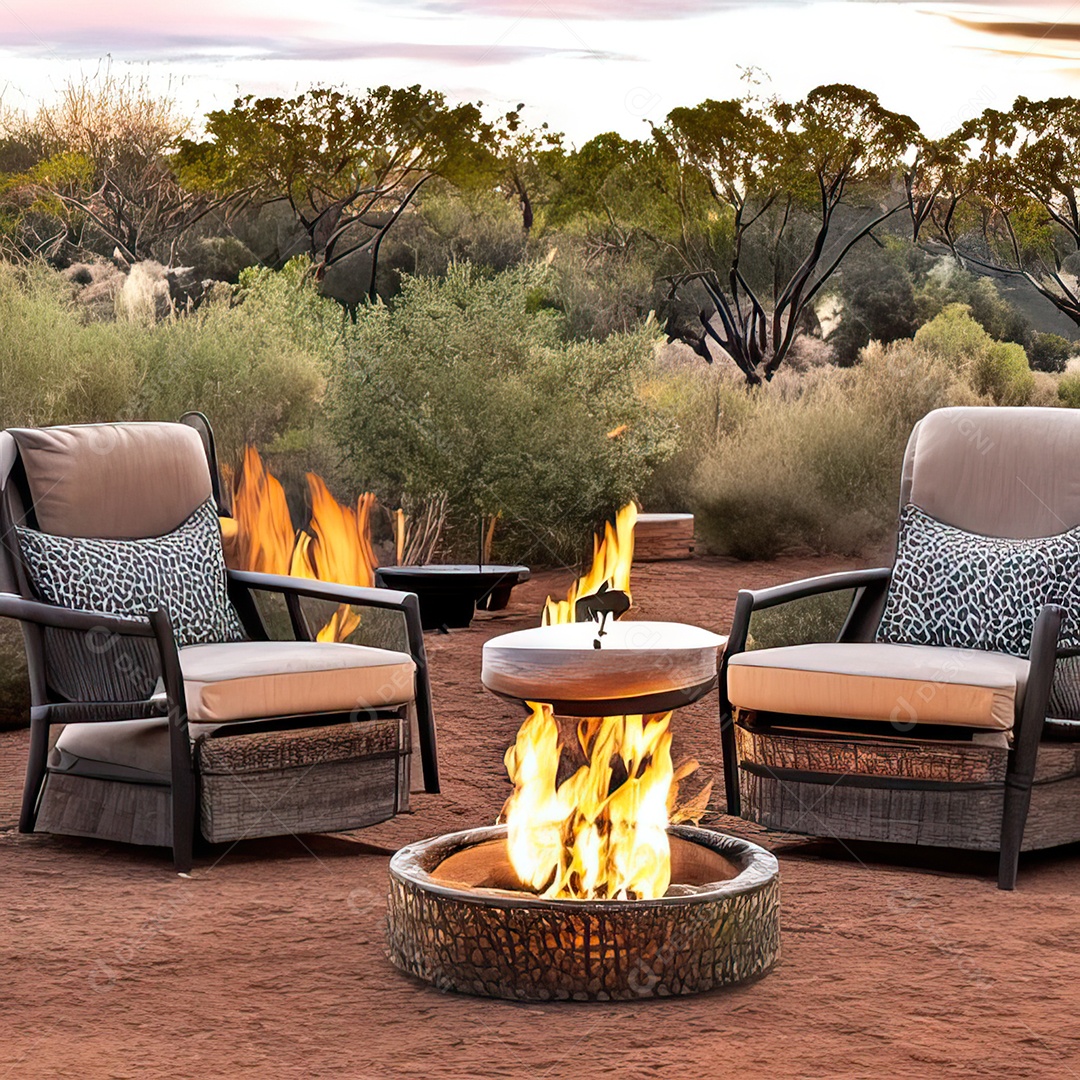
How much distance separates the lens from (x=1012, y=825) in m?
3.01

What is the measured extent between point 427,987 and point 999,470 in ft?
6.85

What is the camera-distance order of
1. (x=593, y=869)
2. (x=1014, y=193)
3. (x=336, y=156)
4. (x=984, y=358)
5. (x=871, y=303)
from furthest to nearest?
(x=336, y=156) → (x=871, y=303) → (x=984, y=358) → (x=1014, y=193) → (x=593, y=869)

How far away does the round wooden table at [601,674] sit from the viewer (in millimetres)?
2678

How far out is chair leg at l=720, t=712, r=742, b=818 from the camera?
11.1ft

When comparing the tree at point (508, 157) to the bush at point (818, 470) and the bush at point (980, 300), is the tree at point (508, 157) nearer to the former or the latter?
the bush at point (980, 300)

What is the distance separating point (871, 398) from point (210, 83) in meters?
4.84

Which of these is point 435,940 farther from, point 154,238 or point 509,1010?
point 154,238

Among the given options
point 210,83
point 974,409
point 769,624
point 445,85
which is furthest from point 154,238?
point 974,409

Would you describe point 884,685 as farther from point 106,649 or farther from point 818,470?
point 818,470

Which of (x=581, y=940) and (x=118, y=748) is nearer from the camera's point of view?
(x=581, y=940)

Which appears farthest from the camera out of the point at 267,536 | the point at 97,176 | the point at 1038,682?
the point at 97,176

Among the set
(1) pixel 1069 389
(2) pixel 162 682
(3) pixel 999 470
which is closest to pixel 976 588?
(3) pixel 999 470

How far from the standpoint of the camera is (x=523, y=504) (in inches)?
305

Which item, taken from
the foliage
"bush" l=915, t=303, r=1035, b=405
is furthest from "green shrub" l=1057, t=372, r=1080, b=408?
the foliage
